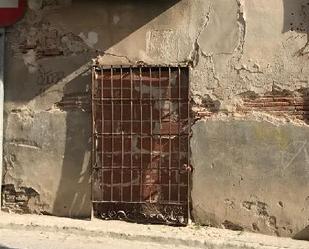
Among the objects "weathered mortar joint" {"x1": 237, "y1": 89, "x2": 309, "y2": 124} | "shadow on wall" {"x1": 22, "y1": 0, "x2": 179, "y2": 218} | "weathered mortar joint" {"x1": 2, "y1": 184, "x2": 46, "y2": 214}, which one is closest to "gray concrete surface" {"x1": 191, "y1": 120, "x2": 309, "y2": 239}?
"weathered mortar joint" {"x1": 237, "y1": 89, "x2": 309, "y2": 124}

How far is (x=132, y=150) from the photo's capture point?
21.8 ft

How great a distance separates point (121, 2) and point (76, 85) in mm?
1090

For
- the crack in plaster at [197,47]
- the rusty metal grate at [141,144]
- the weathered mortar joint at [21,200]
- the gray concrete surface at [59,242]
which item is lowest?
the gray concrete surface at [59,242]

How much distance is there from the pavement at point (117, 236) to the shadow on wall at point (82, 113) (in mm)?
241

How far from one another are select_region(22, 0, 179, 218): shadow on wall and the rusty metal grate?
0.13 m

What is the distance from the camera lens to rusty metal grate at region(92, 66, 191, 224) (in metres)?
6.56

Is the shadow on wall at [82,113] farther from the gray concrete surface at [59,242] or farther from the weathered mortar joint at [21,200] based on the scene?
the gray concrete surface at [59,242]

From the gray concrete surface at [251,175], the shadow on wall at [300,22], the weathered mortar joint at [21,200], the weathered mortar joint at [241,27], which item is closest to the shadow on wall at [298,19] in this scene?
the shadow on wall at [300,22]

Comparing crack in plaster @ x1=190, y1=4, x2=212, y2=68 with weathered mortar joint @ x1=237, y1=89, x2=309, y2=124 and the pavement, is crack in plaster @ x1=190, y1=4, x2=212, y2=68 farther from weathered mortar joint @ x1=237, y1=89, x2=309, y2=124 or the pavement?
the pavement

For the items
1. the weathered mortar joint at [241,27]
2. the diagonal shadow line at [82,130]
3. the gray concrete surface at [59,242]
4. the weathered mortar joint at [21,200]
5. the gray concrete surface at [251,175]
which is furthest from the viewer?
the weathered mortar joint at [21,200]

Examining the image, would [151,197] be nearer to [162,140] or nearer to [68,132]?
[162,140]

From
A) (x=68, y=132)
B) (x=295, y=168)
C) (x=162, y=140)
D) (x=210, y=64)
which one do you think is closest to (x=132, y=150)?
(x=162, y=140)

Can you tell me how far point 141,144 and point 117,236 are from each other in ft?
3.51

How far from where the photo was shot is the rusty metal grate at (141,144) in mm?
6562
